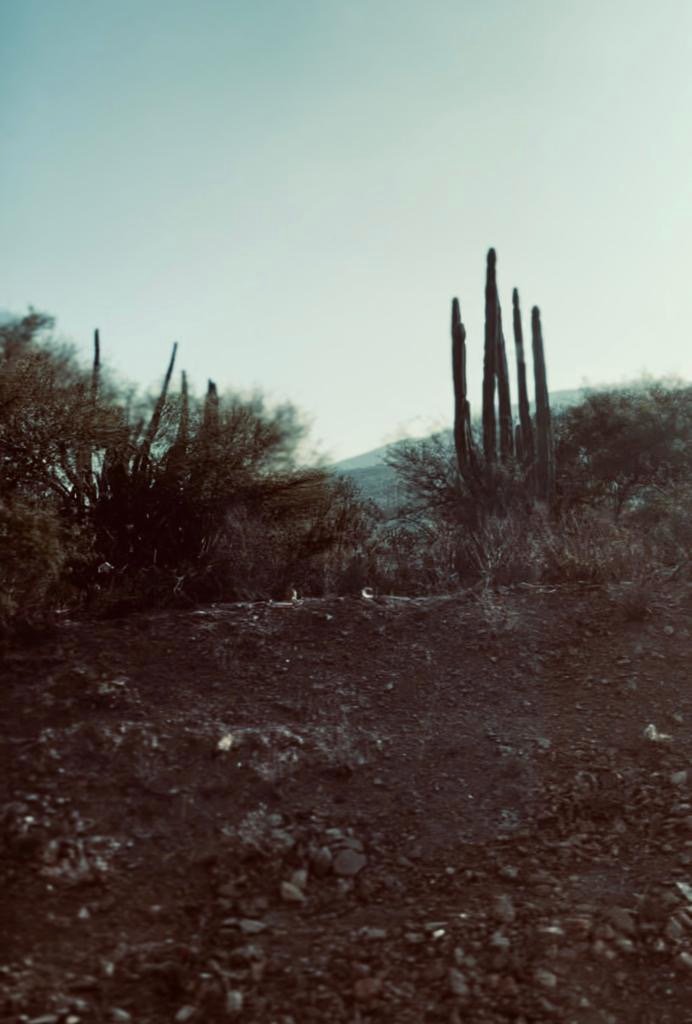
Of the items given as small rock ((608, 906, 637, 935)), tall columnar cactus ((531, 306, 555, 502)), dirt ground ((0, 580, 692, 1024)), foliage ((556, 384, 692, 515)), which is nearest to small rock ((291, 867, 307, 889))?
dirt ground ((0, 580, 692, 1024))

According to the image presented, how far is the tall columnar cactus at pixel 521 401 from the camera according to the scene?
680 inches

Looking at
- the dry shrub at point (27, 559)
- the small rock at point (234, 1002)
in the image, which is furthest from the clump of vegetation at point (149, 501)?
the small rock at point (234, 1002)

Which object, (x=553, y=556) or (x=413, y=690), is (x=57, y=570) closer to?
(x=413, y=690)

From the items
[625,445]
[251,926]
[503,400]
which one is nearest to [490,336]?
[503,400]

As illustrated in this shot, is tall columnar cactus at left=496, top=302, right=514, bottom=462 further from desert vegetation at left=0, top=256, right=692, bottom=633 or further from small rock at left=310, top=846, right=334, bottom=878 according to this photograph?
small rock at left=310, top=846, right=334, bottom=878

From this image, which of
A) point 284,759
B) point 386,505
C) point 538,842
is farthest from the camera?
point 386,505

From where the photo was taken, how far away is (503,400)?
677 inches

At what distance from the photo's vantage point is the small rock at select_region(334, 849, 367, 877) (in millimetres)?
4664

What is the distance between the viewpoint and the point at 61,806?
496 centimetres

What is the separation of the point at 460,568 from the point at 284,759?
17.0ft

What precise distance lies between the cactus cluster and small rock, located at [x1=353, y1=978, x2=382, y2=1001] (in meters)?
12.5

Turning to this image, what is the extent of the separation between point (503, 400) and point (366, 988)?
14.3 m

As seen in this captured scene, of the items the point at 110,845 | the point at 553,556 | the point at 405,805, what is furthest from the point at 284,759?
the point at 553,556

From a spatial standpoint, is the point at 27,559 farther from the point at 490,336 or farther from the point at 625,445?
the point at 625,445
